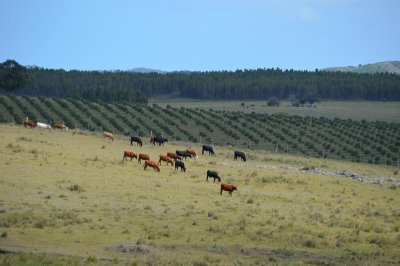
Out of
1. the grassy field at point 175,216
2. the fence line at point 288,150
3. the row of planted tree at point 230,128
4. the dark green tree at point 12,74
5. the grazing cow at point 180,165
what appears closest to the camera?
the grassy field at point 175,216

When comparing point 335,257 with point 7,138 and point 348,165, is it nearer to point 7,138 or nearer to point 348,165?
point 7,138

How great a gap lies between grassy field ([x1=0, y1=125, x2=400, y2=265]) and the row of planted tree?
3397cm

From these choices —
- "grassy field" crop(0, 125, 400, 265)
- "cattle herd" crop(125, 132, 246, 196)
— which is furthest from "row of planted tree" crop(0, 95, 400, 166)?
"grassy field" crop(0, 125, 400, 265)

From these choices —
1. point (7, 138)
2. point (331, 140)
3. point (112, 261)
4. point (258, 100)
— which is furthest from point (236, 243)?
point (258, 100)

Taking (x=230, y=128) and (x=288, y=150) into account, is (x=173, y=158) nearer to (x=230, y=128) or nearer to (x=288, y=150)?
(x=288, y=150)

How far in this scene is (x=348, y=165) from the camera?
221 feet

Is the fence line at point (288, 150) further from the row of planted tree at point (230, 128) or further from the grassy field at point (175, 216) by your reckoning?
the grassy field at point (175, 216)

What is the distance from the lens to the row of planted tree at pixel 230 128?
Answer: 82.4 m

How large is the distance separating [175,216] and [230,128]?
66.1 m

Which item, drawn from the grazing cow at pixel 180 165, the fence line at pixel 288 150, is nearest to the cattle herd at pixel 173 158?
the grazing cow at pixel 180 165

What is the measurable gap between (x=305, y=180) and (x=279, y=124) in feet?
179

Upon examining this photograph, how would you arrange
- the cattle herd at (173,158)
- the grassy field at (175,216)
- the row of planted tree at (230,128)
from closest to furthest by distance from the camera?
the grassy field at (175,216) < the cattle herd at (173,158) < the row of planted tree at (230,128)

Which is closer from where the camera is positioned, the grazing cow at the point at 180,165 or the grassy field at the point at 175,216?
the grassy field at the point at 175,216

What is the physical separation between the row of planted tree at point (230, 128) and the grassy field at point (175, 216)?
1337 inches
